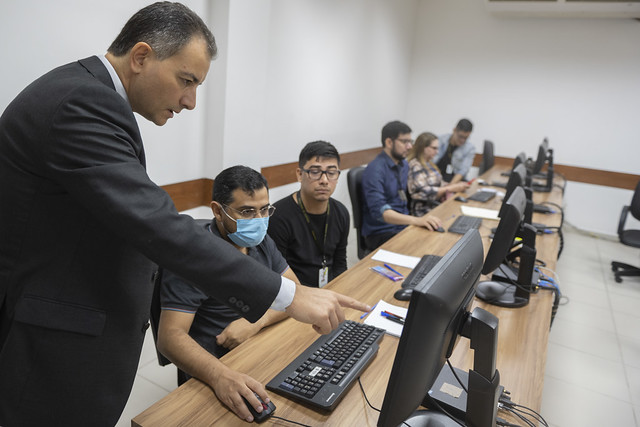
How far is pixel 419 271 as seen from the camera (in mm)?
1987

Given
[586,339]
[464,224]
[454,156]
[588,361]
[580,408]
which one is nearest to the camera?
[580,408]

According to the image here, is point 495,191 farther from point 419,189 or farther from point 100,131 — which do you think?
point 100,131

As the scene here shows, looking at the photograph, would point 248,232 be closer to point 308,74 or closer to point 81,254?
point 81,254

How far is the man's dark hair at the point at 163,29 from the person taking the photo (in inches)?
35.4

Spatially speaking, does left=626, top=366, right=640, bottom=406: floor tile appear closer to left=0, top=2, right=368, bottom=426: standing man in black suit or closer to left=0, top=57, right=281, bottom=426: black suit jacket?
left=0, top=2, right=368, bottom=426: standing man in black suit

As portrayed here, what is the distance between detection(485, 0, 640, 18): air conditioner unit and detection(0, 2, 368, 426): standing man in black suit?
18.4ft

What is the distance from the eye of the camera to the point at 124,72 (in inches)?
37.5

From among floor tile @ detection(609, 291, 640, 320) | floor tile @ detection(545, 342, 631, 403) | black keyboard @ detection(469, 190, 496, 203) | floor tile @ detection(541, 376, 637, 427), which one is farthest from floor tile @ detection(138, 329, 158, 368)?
floor tile @ detection(609, 291, 640, 320)

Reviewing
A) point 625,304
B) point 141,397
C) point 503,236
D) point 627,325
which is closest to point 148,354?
point 141,397

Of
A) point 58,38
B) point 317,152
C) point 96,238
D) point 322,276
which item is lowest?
point 322,276

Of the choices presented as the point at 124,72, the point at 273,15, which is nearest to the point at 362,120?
the point at 273,15

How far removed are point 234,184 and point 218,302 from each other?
41cm

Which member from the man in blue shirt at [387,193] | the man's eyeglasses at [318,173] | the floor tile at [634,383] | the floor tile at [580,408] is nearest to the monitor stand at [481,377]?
the man's eyeglasses at [318,173]

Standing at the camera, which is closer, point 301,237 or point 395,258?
point 301,237
